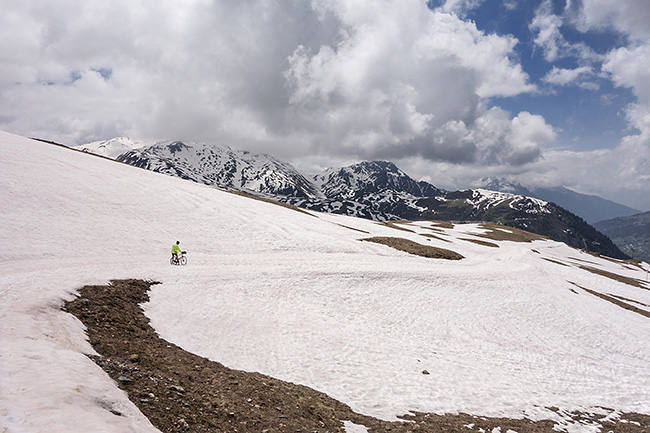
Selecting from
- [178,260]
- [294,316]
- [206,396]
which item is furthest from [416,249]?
[206,396]

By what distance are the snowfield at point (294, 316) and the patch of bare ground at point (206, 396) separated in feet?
2.40

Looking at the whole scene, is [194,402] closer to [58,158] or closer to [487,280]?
[487,280]

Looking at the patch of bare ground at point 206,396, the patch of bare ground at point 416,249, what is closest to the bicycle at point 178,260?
the patch of bare ground at point 206,396

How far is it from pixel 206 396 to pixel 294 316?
12047 millimetres

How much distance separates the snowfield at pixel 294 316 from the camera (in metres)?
9.51

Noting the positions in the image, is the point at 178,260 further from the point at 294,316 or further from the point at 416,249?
the point at 416,249

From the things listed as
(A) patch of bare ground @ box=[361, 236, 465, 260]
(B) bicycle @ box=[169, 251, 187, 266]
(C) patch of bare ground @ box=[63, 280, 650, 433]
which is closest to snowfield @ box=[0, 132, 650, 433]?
(C) patch of bare ground @ box=[63, 280, 650, 433]

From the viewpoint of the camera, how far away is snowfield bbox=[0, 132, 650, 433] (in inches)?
374

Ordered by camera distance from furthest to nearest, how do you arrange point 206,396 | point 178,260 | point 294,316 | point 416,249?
point 416,249 → point 178,260 → point 294,316 → point 206,396

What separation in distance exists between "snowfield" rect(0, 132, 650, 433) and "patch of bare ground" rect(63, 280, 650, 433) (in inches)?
28.8

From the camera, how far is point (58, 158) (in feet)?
167

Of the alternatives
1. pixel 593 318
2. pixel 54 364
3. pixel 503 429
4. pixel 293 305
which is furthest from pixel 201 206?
pixel 593 318

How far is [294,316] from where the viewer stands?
21.4 metres

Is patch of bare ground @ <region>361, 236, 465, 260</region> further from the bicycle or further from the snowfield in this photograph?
the bicycle
